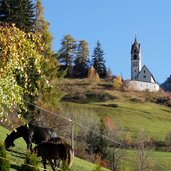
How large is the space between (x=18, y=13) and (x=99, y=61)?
64.8m

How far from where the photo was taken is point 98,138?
1971 inches

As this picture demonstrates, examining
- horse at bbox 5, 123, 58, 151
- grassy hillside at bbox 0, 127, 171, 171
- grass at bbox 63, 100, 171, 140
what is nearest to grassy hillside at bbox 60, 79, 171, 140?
grass at bbox 63, 100, 171, 140

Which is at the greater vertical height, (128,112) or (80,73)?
(80,73)

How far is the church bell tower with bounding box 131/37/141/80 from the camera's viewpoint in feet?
497


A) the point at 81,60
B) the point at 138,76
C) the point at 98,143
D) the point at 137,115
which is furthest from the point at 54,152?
the point at 138,76

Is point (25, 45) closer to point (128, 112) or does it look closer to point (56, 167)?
point (56, 167)

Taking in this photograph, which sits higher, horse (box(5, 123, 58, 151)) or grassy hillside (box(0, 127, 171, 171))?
horse (box(5, 123, 58, 151))

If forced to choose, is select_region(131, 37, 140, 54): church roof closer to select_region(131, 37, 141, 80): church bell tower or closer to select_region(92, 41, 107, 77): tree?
select_region(131, 37, 141, 80): church bell tower

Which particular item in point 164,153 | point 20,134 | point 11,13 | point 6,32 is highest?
point 11,13

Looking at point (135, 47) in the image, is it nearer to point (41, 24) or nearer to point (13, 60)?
point (41, 24)

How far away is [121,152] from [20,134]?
3088 centimetres

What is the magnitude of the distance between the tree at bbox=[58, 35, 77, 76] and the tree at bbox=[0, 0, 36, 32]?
163 ft

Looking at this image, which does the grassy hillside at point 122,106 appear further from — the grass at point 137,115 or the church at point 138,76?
the church at point 138,76

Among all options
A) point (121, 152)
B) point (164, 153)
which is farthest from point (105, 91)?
point (121, 152)
